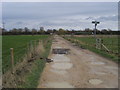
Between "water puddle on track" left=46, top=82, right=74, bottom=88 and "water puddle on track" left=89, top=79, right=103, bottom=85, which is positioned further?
"water puddle on track" left=89, top=79, right=103, bottom=85

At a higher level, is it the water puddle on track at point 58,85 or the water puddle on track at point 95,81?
the water puddle on track at point 95,81

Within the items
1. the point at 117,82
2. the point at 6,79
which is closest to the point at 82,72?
the point at 117,82

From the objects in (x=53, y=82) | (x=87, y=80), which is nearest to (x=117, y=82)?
(x=87, y=80)

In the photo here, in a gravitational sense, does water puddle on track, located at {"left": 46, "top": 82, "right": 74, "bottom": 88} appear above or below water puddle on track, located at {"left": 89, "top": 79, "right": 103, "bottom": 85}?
below

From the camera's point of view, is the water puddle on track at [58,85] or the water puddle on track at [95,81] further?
the water puddle on track at [95,81]

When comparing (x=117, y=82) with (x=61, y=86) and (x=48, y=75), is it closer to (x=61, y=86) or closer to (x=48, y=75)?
(x=61, y=86)

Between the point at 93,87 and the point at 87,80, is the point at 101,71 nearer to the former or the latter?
the point at 87,80

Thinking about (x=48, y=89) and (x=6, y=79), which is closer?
(x=48, y=89)

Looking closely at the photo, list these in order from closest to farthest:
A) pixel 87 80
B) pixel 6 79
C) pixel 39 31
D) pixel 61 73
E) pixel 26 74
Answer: pixel 6 79
pixel 87 80
pixel 26 74
pixel 61 73
pixel 39 31

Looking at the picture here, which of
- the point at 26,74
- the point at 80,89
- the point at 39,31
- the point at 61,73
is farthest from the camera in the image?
the point at 39,31

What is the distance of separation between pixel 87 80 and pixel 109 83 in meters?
0.89

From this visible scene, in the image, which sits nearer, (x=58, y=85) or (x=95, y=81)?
(x=58, y=85)

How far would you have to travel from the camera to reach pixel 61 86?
7945 mm

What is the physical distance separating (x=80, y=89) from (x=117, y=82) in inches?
70.4
